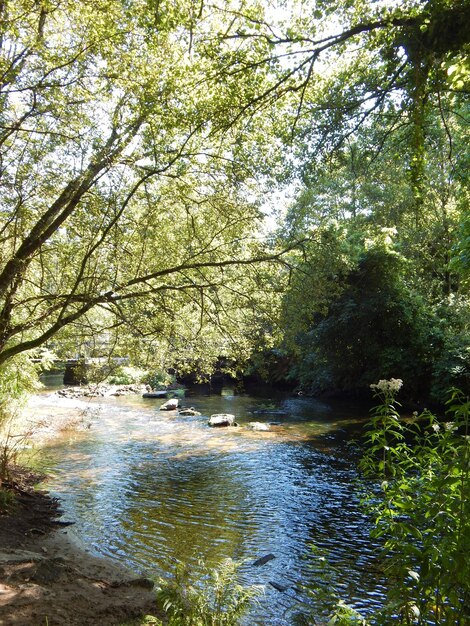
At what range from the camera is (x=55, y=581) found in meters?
5.35

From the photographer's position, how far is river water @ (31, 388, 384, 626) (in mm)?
7098

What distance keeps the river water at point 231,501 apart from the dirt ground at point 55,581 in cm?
60

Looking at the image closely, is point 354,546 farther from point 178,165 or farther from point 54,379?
point 54,379

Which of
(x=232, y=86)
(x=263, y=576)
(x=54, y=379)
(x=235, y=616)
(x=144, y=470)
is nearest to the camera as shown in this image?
(x=235, y=616)

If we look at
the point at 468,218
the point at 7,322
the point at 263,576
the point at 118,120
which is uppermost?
the point at 468,218

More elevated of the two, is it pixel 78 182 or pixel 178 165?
pixel 178 165

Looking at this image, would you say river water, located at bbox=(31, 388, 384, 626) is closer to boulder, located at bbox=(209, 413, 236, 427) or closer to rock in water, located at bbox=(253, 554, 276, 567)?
rock in water, located at bbox=(253, 554, 276, 567)

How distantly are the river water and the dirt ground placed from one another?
1.98ft

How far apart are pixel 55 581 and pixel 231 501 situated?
5533 millimetres

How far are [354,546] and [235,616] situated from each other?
4604mm

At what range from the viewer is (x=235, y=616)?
4.08m

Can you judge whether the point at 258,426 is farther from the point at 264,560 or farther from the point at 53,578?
the point at 53,578

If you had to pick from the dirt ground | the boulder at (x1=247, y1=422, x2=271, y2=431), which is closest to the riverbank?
the dirt ground

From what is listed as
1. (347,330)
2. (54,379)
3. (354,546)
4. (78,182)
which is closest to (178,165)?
(78,182)
